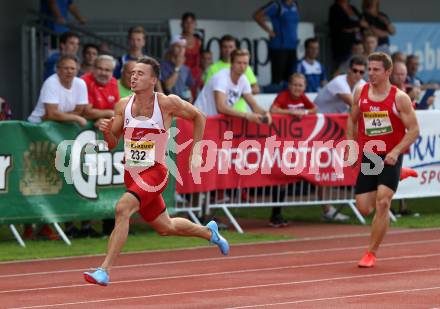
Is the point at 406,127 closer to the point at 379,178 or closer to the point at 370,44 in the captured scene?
the point at 379,178

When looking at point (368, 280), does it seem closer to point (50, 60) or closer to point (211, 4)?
point (50, 60)

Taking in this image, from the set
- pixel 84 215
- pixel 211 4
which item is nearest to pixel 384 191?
pixel 84 215

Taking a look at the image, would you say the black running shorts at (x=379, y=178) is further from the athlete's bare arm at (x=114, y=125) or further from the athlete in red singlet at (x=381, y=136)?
the athlete's bare arm at (x=114, y=125)

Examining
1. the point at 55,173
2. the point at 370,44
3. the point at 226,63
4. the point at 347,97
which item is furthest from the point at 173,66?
the point at 370,44

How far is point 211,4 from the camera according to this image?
68.1 feet

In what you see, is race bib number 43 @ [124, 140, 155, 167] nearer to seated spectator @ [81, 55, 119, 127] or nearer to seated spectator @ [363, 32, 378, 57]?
seated spectator @ [81, 55, 119, 127]

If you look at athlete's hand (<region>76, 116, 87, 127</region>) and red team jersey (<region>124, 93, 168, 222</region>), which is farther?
athlete's hand (<region>76, 116, 87, 127</region>)

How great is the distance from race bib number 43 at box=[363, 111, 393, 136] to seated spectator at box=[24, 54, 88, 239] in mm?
3341

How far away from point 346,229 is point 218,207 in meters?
1.66

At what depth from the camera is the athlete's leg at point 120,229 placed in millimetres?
10008

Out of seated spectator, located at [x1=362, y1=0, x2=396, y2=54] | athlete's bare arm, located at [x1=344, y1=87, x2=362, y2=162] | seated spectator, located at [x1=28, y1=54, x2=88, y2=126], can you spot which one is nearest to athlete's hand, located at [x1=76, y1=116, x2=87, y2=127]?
seated spectator, located at [x1=28, y1=54, x2=88, y2=126]

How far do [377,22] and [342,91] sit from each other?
16.0ft

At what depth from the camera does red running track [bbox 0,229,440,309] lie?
33.0 ft

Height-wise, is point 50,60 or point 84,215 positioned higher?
point 50,60
